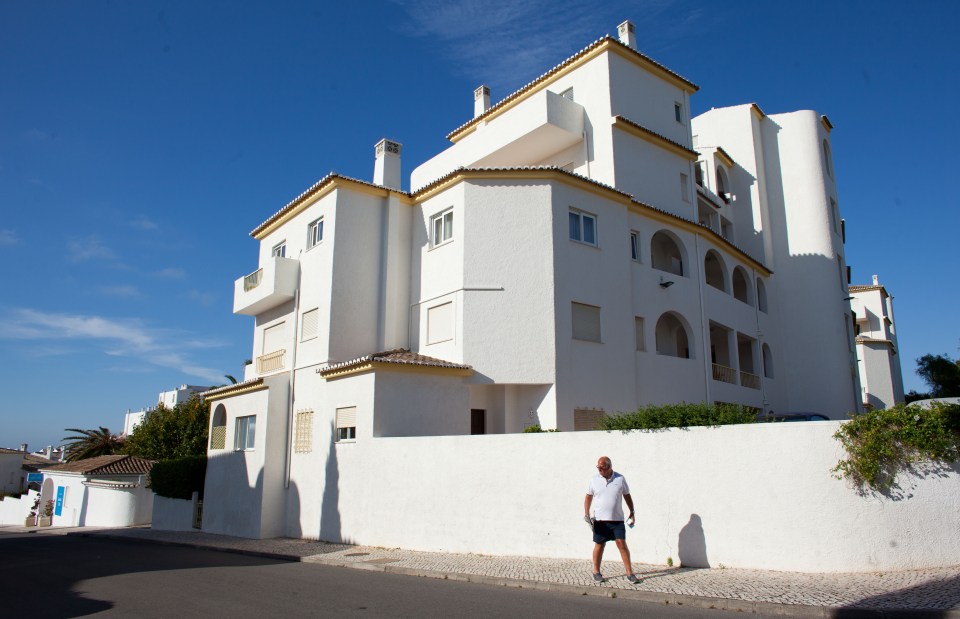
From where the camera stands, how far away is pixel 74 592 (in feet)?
34.4

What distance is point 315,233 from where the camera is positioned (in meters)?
22.6

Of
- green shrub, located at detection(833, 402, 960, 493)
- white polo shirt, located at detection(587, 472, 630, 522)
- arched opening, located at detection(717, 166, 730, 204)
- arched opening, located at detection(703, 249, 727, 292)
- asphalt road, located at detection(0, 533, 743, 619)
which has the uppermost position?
arched opening, located at detection(717, 166, 730, 204)

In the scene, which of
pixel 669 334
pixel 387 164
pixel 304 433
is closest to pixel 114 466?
pixel 304 433

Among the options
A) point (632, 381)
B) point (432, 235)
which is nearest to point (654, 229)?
point (632, 381)

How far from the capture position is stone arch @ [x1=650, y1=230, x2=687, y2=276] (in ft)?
81.6

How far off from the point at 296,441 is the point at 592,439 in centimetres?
1093

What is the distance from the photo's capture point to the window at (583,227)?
20453 mm

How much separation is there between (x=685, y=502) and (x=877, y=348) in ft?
117

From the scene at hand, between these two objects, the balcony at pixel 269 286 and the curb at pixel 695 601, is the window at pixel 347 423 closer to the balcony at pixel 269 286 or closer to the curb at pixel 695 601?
the curb at pixel 695 601

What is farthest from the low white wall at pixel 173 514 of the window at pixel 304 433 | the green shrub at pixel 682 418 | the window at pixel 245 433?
the green shrub at pixel 682 418

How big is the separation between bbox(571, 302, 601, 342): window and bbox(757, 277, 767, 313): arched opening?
12671mm

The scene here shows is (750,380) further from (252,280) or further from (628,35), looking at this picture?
(252,280)

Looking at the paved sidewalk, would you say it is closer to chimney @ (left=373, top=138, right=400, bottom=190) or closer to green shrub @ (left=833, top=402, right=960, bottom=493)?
green shrub @ (left=833, top=402, right=960, bottom=493)

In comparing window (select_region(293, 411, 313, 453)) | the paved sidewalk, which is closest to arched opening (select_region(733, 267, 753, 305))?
window (select_region(293, 411, 313, 453))
